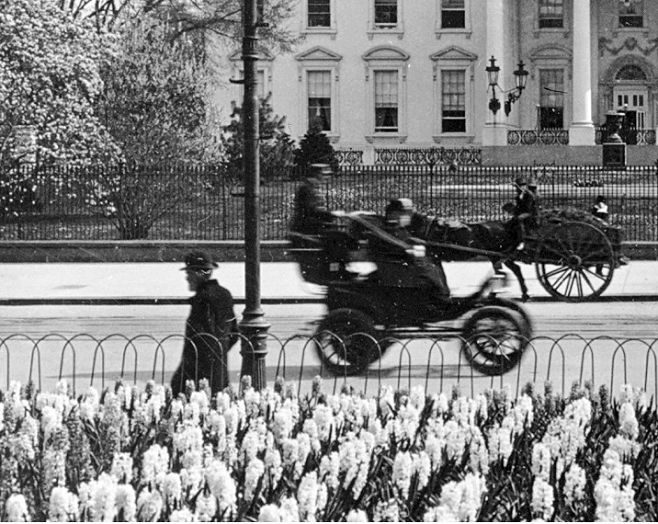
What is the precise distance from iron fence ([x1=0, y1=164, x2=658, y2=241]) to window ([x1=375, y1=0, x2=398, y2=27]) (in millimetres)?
A: 23184

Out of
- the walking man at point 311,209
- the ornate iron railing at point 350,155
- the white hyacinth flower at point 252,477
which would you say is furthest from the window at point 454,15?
the white hyacinth flower at point 252,477

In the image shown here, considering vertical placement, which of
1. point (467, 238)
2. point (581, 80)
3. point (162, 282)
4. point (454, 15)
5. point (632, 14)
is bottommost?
point (162, 282)

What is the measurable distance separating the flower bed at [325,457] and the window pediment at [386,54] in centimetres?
4455

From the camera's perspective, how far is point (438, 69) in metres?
51.5

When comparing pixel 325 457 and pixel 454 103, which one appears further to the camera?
pixel 454 103

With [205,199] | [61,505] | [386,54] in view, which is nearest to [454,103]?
[386,54]

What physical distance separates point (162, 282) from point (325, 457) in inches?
652

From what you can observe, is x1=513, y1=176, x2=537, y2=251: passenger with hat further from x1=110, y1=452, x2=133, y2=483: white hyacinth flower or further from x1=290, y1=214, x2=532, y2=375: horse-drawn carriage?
x1=110, y1=452, x2=133, y2=483: white hyacinth flower

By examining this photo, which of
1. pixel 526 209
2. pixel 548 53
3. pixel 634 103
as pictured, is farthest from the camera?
pixel 548 53

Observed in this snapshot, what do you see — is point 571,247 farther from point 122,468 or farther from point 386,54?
point 386,54

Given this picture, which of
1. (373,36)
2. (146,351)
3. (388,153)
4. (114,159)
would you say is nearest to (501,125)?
(388,153)

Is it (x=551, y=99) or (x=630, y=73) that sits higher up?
(x=630, y=73)

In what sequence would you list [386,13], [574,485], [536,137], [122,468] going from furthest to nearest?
[386,13] → [536,137] → [122,468] → [574,485]

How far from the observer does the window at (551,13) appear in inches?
2024
